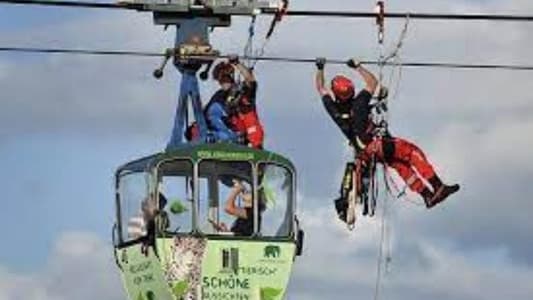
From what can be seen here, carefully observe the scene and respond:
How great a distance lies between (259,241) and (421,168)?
3.11m

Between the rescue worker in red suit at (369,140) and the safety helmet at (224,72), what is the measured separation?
292 cm

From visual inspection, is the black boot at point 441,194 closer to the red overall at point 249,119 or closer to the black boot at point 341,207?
the black boot at point 341,207

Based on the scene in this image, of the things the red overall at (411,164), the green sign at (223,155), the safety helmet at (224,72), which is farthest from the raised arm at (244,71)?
the red overall at (411,164)

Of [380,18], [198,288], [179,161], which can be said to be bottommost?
[198,288]

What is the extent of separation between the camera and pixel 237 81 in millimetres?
27500

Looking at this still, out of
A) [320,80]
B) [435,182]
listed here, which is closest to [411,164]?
[435,182]

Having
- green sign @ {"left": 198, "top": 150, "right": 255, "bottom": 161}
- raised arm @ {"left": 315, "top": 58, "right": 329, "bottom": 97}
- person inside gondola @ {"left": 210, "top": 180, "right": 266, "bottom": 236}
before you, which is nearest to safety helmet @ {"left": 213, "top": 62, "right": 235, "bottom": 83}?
green sign @ {"left": 198, "top": 150, "right": 255, "bottom": 161}

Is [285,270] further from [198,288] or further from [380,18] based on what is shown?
[380,18]

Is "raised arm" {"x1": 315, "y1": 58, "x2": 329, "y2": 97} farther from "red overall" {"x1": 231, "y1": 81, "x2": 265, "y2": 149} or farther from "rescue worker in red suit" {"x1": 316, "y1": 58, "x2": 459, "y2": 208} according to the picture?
"red overall" {"x1": 231, "y1": 81, "x2": 265, "y2": 149}

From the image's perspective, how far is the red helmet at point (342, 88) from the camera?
2472cm

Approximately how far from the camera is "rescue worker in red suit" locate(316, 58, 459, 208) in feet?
80.4

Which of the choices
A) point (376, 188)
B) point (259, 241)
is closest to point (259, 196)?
point (259, 241)

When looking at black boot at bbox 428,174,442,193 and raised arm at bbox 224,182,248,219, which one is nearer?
black boot at bbox 428,174,442,193

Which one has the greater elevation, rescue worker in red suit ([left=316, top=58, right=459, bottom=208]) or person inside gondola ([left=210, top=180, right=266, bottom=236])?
rescue worker in red suit ([left=316, top=58, right=459, bottom=208])
